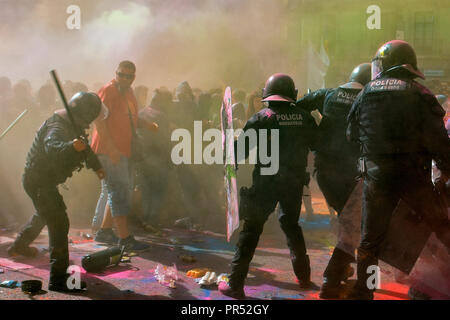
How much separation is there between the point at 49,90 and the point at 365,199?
599cm

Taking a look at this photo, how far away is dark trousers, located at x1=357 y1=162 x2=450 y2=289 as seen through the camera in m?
3.72

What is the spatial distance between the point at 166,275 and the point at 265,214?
1.13 meters

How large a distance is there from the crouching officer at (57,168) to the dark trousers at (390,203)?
228cm

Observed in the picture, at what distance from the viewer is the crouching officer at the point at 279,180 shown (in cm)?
425

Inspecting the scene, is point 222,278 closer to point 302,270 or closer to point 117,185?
point 302,270

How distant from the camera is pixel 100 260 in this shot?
15.7ft

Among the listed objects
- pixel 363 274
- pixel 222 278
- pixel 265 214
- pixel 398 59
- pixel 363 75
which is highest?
pixel 398 59

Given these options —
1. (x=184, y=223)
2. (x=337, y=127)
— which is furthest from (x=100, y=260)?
(x=337, y=127)

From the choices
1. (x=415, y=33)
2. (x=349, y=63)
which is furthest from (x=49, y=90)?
(x=415, y=33)

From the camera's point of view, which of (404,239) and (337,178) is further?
(337,178)

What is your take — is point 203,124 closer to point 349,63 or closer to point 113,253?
point 113,253

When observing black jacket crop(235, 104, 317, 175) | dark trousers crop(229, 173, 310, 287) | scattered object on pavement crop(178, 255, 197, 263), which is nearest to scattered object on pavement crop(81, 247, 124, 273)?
scattered object on pavement crop(178, 255, 197, 263)

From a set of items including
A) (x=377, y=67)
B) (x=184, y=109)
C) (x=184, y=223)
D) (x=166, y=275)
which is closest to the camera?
(x=377, y=67)

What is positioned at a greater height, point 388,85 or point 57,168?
point 388,85
